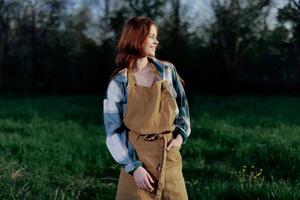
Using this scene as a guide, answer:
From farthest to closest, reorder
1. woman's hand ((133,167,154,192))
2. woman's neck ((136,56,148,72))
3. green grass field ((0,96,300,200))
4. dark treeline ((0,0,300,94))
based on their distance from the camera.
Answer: dark treeline ((0,0,300,94))
green grass field ((0,96,300,200))
woman's neck ((136,56,148,72))
woman's hand ((133,167,154,192))

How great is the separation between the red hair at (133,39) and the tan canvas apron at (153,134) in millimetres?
72

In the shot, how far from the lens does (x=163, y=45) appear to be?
25406 millimetres

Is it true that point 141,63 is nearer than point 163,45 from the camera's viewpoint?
Yes

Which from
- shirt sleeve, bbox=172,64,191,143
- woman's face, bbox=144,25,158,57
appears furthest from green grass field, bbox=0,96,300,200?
woman's face, bbox=144,25,158,57

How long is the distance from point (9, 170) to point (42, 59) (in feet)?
77.0

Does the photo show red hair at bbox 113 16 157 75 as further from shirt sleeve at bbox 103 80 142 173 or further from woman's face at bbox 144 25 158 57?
shirt sleeve at bbox 103 80 142 173

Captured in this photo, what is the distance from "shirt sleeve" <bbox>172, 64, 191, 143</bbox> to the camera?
9.12ft

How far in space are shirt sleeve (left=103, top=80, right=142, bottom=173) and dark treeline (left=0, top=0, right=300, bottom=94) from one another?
21.5 meters

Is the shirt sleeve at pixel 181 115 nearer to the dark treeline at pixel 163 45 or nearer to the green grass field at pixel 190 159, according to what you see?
the green grass field at pixel 190 159

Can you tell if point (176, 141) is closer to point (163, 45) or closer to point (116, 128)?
point (116, 128)

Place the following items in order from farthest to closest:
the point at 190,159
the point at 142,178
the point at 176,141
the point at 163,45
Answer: the point at 163,45 → the point at 190,159 → the point at 176,141 → the point at 142,178

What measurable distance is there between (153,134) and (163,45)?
22.9 meters

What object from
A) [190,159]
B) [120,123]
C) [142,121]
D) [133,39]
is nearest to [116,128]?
[120,123]

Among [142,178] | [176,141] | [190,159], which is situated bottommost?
[190,159]
